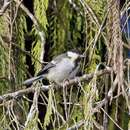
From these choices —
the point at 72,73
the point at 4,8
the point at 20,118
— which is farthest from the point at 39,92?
the point at 72,73

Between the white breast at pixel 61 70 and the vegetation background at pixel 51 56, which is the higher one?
the vegetation background at pixel 51 56

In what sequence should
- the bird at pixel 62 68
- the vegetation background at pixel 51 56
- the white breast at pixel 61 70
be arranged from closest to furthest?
A: the vegetation background at pixel 51 56
the bird at pixel 62 68
the white breast at pixel 61 70

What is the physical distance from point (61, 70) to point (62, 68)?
0.02 m

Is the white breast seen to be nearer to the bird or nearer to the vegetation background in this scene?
the bird

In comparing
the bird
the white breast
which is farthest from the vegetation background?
the white breast

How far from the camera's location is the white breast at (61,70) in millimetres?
3027

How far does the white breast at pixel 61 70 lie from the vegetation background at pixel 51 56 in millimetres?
249

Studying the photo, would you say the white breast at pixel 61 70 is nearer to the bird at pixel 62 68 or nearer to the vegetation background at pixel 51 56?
the bird at pixel 62 68

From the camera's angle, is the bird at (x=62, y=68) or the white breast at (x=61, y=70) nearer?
the bird at (x=62, y=68)

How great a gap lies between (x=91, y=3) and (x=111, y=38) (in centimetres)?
74

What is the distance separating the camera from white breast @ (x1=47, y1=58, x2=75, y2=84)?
3027 mm

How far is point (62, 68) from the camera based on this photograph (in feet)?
10.3

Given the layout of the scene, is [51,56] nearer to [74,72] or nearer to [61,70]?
[74,72]

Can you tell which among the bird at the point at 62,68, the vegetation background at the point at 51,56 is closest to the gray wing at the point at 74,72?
the bird at the point at 62,68
